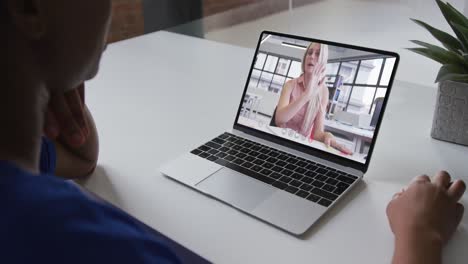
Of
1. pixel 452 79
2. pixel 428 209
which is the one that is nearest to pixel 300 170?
pixel 428 209

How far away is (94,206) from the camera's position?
448 millimetres

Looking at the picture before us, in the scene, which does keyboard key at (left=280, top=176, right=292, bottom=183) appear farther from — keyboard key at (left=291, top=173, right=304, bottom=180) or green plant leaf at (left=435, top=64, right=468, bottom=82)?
green plant leaf at (left=435, top=64, right=468, bottom=82)

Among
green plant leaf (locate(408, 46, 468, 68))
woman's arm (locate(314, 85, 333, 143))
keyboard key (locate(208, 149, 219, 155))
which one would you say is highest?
green plant leaf (locate(408, 46, 468, 68))

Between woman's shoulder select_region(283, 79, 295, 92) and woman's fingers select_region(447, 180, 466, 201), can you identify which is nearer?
woman's fingers select_region(447, 180, 466, 201)

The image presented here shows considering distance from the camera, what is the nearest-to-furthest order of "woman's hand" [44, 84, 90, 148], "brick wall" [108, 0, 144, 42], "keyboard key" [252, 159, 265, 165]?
"woman's hand" [44, 84, 90, 148] < "keyboard key" [252, 159, 265, 165] < "brick wall" [108, 0, 144, 42]

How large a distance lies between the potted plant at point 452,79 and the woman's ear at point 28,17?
2.36 feet

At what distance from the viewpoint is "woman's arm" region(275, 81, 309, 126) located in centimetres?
91

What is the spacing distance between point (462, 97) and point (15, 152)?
78 centimetres

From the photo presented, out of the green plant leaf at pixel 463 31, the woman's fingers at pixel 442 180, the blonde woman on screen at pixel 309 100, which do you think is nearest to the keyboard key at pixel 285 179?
the blonde woman on screen at pixel 309 100

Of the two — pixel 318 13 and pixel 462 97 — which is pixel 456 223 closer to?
pixel 462 97

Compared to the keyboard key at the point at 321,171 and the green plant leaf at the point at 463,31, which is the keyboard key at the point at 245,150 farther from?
the green plant leaf at the point at 463,31

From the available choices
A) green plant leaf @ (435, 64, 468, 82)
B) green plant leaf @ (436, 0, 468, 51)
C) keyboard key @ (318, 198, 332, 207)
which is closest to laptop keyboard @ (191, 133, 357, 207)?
keyboard key @ (318, 198, 332, 207)

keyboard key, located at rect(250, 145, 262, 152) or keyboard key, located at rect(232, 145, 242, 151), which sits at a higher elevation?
keyboard key, located at rect(250, 145, 262, 152)

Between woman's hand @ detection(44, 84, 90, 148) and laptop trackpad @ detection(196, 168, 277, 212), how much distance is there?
0.22 meters
